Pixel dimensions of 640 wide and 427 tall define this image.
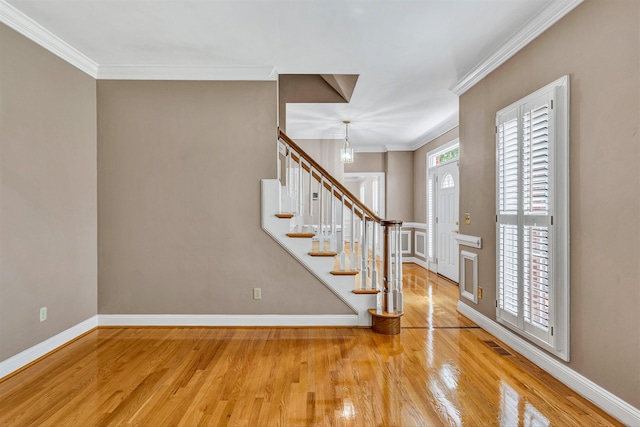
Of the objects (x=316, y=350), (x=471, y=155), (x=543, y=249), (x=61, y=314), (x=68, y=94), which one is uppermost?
(x=68, y=94)

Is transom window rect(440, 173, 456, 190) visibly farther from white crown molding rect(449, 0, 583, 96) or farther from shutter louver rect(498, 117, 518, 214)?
shutter louver rect(498, 117, 518, 214)

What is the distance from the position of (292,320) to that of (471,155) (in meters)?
2.73

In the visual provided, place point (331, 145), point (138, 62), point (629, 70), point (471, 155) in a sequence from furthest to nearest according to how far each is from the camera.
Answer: point (331, 145) < point (471, 155) < point (138, 62) < point (629, 70)

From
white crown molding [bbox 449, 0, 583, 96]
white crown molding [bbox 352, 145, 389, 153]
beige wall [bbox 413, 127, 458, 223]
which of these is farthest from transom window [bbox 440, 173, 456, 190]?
white crown molding [bbox 449, 0, 583, 96]

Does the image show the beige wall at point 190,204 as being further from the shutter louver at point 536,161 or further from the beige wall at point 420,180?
the beige wall at point 420,180

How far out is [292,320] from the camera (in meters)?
3.60

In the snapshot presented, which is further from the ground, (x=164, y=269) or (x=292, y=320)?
(x=164, y=269)

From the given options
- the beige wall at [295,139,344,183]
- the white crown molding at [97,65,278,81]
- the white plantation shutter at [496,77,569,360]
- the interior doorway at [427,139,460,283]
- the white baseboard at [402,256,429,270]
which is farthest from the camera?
the white baseboard at [402,256,429,270]

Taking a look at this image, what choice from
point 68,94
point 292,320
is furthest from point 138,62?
point 292,320

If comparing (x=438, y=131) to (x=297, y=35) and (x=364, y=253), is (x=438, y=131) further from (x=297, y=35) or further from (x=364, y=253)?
(x=297, y=35)

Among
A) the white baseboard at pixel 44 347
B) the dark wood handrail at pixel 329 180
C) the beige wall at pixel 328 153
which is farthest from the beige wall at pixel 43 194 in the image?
the beige wall at pixel 328 153

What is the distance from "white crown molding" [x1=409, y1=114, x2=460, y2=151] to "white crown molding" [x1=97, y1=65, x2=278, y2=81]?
3272 millimetres

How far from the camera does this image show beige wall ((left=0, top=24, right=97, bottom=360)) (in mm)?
2582

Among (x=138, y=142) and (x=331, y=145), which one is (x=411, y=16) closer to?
(x=138, y=142)
